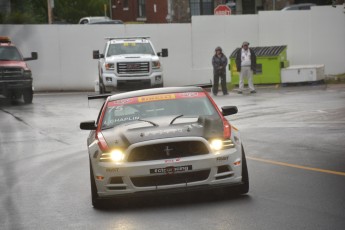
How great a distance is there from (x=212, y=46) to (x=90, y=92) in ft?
19.1

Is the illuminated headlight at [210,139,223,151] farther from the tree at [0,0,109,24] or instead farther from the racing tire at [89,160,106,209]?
the tree at [0,0,109,24]

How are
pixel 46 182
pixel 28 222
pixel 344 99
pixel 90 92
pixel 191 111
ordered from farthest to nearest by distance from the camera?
pixel 90 92 → pixel 344 99 → pixel 46 182 → pixel 191 111 → pixel 28 222

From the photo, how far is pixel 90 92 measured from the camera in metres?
34.5

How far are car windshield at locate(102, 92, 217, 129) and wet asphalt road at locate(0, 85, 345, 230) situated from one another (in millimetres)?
1074

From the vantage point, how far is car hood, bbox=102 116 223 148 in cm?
889

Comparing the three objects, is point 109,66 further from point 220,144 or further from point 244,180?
point 220,144

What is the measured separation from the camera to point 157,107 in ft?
34.0

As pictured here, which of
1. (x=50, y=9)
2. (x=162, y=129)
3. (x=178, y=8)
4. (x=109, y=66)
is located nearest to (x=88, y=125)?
(x=162, y=129)

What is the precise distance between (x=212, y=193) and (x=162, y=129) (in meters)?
1.13

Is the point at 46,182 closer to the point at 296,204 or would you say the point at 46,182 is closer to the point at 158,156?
the point at 158,156

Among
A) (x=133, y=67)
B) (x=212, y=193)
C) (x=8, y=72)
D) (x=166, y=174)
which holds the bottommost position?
(x=212, y=193)

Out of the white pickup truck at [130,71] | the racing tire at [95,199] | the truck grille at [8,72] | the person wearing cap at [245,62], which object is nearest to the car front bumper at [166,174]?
the racing tire at [95,199]

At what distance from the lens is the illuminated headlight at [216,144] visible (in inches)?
347

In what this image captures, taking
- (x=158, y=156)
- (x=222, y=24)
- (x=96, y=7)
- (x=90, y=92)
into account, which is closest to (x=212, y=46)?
(x=222, y=24)
